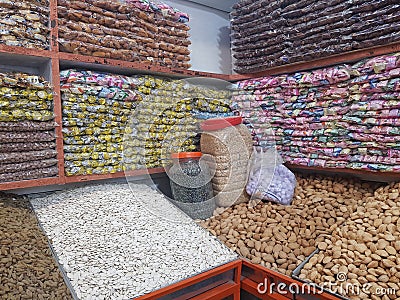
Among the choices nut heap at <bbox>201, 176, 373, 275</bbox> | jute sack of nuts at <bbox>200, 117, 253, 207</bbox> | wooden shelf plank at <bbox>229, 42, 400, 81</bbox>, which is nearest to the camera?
nut heap at <bbox>201, 176, 373, 275</bbox>

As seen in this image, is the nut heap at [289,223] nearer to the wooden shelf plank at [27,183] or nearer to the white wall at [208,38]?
the wooden shelf plank at [27,183]

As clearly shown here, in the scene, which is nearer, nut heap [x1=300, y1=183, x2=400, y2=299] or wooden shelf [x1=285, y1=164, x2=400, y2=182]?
nut heap [x1=300, y1=183, x2=400, y2=299]

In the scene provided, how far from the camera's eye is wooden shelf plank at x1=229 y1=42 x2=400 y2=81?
1.52m

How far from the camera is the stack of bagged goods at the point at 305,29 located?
5.05ft

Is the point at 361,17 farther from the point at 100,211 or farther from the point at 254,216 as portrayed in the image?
the point at 100,211

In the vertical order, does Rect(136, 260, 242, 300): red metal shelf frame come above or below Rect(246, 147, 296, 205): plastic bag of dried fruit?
below

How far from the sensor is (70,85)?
5.08 feet

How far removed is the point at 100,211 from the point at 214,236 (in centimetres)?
58

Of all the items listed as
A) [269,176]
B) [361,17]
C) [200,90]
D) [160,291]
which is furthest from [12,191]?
[361,17]

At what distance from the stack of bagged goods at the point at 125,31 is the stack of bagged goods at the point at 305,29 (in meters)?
0.48

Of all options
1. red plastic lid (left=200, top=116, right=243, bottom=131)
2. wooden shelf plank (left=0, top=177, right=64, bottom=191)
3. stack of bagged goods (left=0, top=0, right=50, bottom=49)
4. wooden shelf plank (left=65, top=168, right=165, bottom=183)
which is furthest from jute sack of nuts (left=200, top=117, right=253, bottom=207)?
stack of bagged goods (left=0, top=0, right=50, bottom=49)

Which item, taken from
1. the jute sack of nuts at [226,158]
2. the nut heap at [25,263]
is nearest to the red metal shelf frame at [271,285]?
the jute sack of nuts at [226,158]

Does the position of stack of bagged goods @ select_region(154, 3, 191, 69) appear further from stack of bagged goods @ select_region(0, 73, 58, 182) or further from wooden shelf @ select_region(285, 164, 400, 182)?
wooden shelf @ select_region(285, 164, 400, 182)

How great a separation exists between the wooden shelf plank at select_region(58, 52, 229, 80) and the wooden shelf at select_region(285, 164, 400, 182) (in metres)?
0.99
